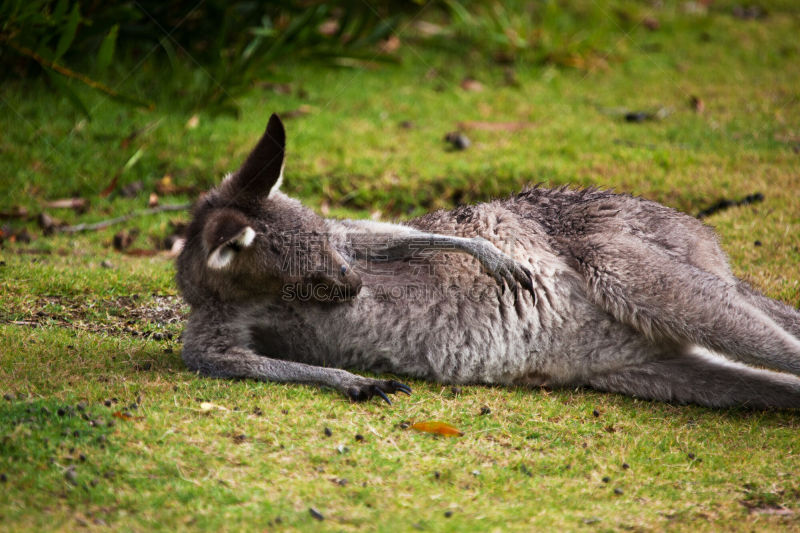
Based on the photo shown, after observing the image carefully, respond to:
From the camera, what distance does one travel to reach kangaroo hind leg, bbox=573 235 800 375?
4211 millimetres

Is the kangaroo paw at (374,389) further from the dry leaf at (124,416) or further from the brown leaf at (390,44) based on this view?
the brown leaf at (390,44)

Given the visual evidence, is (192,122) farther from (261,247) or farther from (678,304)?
(678,304)

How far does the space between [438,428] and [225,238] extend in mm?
1406

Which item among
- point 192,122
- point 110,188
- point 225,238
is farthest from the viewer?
point 192,122

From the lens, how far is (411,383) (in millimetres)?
4539

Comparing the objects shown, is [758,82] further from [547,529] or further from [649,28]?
[547,529]

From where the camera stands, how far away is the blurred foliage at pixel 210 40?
8.48m

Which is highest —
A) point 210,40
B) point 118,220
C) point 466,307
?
point 210,40

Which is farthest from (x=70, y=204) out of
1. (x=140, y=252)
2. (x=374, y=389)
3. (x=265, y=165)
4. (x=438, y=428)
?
(x=438, y=428)

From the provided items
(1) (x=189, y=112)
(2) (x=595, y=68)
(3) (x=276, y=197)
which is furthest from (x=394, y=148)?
(3) (x=276, y=197)

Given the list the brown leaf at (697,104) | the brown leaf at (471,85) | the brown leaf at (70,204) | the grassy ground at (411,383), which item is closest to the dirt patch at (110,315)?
the grassy ground at (411,383)

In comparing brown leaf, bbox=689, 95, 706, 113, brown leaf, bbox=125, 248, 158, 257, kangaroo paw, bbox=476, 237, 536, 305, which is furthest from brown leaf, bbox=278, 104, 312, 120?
kangaroo paw, bbox=476, 237, 536, 305

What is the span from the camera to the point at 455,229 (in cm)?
486

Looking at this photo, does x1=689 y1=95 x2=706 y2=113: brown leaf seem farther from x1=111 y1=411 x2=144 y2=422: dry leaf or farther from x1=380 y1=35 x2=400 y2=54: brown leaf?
x1=111 y1=411 x2=144 y2=422: dry leaf
